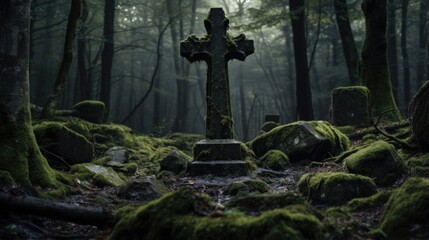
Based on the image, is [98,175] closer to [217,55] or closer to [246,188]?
[246,188]

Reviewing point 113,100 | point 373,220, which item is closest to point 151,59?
point 113,100

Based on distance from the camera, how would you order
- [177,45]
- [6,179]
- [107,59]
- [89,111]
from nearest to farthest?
[6,179] < [89,111] < [107,59] < [177,45]

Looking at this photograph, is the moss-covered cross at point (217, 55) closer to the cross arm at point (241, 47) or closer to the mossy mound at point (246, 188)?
the cross arm at point (241, 47)

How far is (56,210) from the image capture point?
13.1ft

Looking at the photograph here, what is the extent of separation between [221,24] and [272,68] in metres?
32.7

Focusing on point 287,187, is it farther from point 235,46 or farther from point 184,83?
point 184,83

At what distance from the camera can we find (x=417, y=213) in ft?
11.7

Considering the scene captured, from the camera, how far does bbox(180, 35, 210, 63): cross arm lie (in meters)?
9.36

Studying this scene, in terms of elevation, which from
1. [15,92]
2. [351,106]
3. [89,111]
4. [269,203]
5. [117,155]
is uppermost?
[15,92]

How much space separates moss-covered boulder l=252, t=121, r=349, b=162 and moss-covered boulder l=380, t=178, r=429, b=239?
16.7ft

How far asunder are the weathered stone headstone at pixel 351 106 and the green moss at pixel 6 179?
31.0 feet

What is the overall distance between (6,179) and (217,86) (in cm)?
533

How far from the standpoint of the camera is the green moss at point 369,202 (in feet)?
14.9

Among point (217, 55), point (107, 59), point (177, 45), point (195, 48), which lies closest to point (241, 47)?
point (217, 55)
